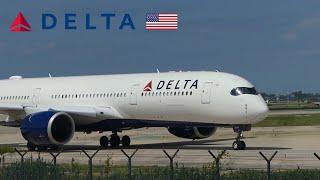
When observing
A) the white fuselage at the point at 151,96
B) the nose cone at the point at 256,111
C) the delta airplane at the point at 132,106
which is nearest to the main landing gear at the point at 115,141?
the delta airplane at the point at 132,106

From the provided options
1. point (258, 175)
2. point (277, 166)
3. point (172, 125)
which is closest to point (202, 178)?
point (258, 175)

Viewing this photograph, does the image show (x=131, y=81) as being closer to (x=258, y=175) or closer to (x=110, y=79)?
(x=110, y=79)

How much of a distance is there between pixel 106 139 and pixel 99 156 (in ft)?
23.6

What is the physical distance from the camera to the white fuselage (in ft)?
106

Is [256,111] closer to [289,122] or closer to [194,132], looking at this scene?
[194,132]

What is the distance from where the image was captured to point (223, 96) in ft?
107

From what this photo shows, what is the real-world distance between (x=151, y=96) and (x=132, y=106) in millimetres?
1229

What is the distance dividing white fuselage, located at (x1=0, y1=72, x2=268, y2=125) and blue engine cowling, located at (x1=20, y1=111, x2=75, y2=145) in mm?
1744

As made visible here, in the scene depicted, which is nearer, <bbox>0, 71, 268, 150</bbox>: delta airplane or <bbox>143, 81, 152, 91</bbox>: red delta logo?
<bbox>0, 71, 268, 150</bbox>: delta airplane

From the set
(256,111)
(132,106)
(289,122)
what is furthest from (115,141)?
(289,122)

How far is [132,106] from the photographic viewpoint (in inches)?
1398

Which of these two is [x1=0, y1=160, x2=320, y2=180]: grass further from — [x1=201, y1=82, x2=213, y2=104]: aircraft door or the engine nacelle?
the engine nacelle

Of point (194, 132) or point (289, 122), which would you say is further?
point (289, 122)

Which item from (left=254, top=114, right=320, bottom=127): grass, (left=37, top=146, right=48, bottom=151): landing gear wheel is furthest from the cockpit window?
(left=254, top=114, right=320, bottom=127): grass
